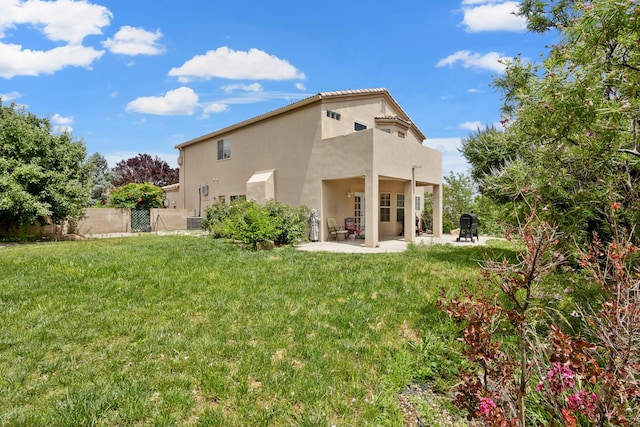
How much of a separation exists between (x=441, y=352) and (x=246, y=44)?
13104 mm

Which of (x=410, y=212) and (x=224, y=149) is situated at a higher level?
(x=224, y=149)

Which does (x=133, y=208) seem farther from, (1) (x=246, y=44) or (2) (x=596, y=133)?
(2) (x=596, y=133)

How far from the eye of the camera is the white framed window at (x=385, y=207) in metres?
17.4

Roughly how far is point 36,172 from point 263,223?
10.7 metres

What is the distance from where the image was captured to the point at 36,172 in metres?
13.3

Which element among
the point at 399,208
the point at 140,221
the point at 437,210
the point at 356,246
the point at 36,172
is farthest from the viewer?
the point at 140,221

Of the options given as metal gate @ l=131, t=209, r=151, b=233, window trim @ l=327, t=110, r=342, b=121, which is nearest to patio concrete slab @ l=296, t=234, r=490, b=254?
window trim @ l=327, t=110, r=342, b=121

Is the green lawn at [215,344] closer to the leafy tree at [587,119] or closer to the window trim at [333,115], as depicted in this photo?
the leafy tree at [587,119]

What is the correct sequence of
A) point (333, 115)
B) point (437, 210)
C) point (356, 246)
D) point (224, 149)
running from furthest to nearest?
point (224, 149)
point (437, 210)
point (333, 115)
point (356, 246)

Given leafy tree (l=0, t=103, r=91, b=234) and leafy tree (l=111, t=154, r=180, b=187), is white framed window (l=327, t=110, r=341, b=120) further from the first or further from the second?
leafy tree (l=111, t=154, r=180, b=187)

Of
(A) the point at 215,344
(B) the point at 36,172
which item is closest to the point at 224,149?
(B) the point at 36,172

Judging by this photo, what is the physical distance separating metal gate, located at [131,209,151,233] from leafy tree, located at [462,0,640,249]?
2271 centimetres

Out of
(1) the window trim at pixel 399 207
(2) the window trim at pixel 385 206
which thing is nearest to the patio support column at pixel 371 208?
(2) the window trim at pixel 385 206

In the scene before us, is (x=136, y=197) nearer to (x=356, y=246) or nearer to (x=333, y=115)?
(x=333, y=115)
